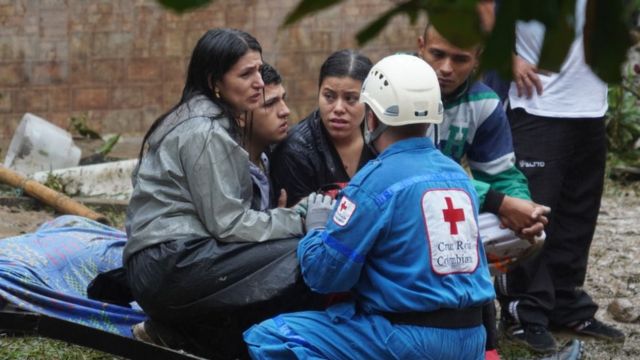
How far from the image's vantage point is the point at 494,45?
1646mm

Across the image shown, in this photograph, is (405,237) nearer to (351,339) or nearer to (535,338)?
(351,339)

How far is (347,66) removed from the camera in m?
5.10

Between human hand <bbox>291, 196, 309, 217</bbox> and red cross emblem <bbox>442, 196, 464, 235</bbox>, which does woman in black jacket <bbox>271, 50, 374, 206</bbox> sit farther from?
red cross emblem <bbox>442, 196, 464, 235</bbox>

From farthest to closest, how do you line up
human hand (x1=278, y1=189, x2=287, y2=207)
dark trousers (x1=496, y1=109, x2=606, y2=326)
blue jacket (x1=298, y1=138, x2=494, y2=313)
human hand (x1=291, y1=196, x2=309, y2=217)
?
1. dark trousers (x1=496, y1=109, x2=606, y2=326)
2. human hand (x1=278, y1=189, x2=287, y2=207)
3. human hand (x1=291, y1=196, x2=309, y2=217)
4. blue jacket (x1=298, y1=138, x2=494, y2=313)

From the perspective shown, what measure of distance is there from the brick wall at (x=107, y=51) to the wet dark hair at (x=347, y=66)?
19.5 feet

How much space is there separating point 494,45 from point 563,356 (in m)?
3.86

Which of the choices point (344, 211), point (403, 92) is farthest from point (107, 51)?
point (344, 211)

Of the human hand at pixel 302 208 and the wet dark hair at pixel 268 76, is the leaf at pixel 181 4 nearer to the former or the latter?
the human hand at pixel 302 208

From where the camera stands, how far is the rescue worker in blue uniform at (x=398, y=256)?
13.0 feet

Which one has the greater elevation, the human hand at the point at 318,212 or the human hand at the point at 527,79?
the human hand at the point at 527,79

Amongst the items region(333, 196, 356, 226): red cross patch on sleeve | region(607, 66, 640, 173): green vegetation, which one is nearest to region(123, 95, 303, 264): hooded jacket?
region(333, 196, 356, 226): red cross patch on sleeve

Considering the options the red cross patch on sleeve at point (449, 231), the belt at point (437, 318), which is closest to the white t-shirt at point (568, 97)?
the red cross patch on sleeve at point (449, 231)

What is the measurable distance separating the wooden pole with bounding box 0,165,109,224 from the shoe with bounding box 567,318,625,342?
296 cm

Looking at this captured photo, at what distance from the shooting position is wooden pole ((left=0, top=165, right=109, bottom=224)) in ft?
24.7
